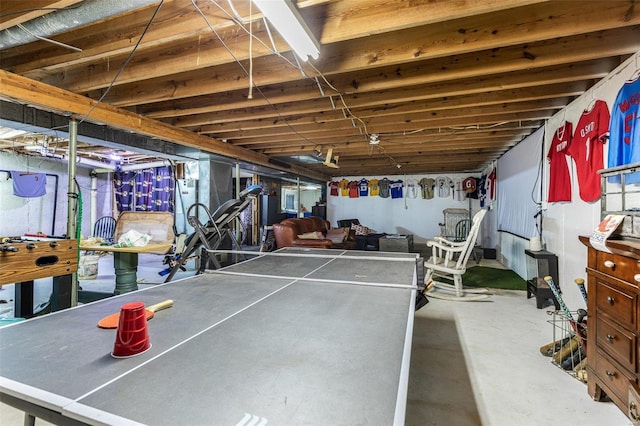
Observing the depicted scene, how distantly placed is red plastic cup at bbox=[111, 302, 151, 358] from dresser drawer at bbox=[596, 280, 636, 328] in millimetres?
2257

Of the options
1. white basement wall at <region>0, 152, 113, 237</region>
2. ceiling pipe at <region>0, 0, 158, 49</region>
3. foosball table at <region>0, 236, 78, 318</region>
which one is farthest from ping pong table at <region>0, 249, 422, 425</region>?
white basement wall at <region>0, 152, 113, 237</region>

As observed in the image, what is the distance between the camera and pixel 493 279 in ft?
16.1

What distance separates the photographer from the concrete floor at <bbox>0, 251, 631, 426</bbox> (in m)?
1.67

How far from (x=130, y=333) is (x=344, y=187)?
30.4 ft

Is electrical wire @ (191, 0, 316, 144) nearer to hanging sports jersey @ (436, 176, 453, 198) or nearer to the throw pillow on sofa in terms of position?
the throw pillow on sofa

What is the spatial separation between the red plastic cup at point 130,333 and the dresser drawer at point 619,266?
221 centimetres

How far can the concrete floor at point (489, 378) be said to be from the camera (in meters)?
1.67

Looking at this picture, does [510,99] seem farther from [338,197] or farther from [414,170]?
[338,197]

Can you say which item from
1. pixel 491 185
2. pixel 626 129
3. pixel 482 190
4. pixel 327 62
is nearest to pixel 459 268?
pixel 626 129

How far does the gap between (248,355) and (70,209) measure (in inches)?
126

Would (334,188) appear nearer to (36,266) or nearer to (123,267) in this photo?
(123,267)

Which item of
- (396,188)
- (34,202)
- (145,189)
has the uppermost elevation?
(396,188)

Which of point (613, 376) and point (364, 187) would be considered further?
point (364, 187)

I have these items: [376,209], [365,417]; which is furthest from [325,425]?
[376,209]
